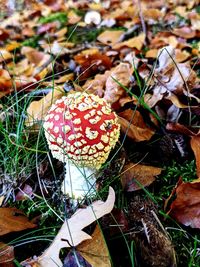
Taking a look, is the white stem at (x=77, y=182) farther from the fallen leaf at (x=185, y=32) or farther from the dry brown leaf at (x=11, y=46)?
the dry brown leaf at (x=11, y=46)

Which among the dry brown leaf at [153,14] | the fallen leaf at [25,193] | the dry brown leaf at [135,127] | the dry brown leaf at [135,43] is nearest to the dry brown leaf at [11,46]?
the dry brown leaf at [135,43]

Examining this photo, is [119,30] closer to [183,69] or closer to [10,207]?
[183,69]

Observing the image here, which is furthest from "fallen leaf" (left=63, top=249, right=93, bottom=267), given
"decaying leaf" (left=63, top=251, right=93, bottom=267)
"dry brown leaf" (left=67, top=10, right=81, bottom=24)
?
"dry brown leaf" (left=67, top=10, right=81, bottom=24)

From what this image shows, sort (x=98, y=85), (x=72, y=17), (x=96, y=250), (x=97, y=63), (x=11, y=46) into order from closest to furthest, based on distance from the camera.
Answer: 1. (x=96, y=250)
2. (x=98, y=85)
3. (x=97, y=63)
4. (x=11, y=46)
5. (x=72, y=17)

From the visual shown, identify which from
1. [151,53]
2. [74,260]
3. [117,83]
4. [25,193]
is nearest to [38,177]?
[25,193]

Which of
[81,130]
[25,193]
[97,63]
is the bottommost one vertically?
[25,193]

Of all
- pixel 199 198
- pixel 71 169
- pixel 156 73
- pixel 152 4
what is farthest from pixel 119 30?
pixel 199 198

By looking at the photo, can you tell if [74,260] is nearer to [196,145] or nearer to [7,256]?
[7,256]
